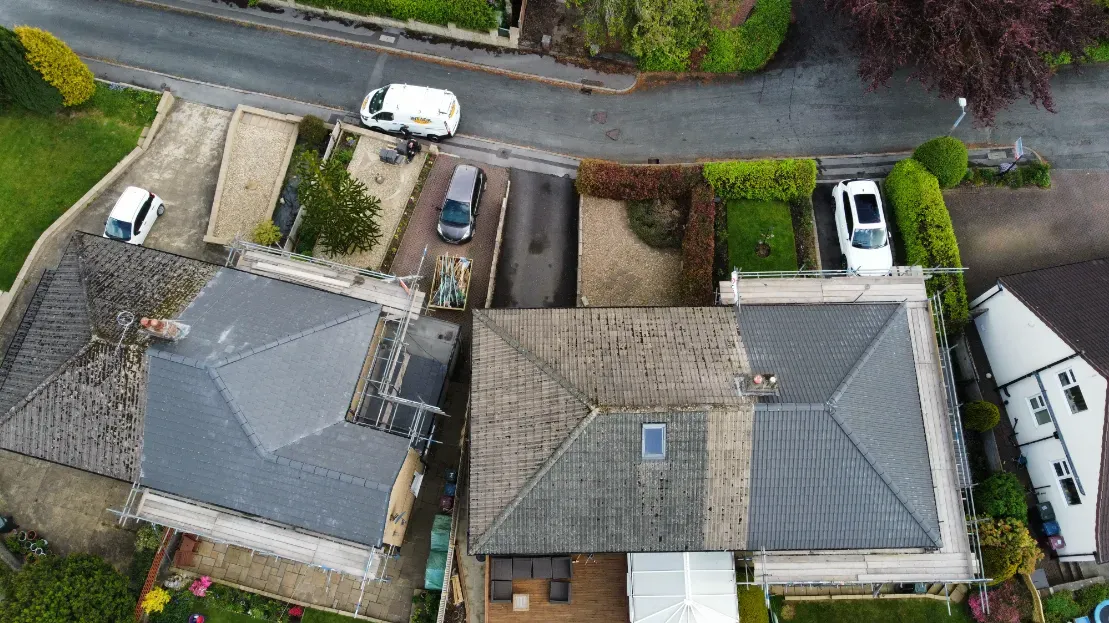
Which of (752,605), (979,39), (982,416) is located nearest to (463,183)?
(752,605)

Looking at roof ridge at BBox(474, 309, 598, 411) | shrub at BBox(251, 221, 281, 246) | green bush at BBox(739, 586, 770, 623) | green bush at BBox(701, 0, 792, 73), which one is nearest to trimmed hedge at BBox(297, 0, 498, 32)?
green bush at BBox(701, 0, 792, 73)

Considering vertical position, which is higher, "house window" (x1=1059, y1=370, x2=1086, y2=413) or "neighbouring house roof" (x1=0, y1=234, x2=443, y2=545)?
"house window" (x1=1059, y1=370, x2=1086, y2=413)

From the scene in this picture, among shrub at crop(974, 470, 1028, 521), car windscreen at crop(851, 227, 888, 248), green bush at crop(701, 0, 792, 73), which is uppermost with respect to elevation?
green bush at crop(701, 0, 792, 73)

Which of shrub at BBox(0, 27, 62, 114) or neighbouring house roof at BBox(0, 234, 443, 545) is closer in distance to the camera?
neighbouring house roof at BBox(0, 234, 443, 545)

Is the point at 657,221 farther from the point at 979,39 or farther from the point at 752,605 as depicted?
the point at 752,605

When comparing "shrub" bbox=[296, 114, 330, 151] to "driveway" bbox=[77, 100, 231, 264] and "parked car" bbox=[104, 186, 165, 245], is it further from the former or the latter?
"parked car" bbox=[104, 186, 165, 245]

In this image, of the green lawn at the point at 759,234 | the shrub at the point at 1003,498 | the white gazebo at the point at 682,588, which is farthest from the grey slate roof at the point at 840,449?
the green lawn at the point at 759,234

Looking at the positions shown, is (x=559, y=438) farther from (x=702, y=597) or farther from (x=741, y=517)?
(x=702, y=597)
